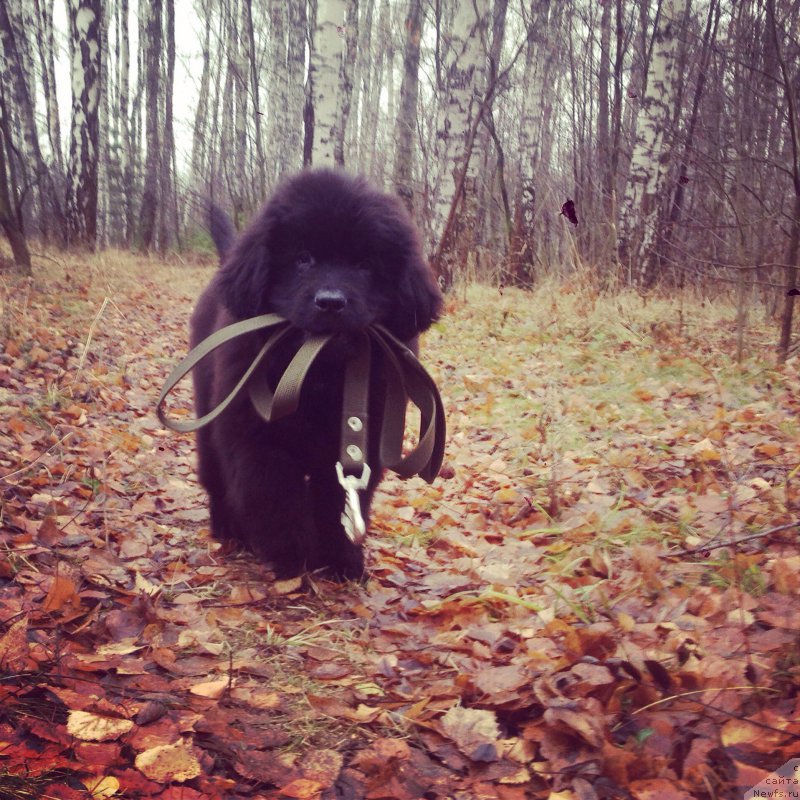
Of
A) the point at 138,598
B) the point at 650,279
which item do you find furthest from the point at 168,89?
the point at 138,598

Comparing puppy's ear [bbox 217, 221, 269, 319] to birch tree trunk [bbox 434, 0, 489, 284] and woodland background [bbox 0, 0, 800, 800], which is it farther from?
birch tree trunk [bbox 434, 0, 489, 284]

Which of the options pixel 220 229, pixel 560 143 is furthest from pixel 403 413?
pixel 560 143

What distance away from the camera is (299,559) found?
274 cm

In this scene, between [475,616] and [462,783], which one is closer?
[462,783]

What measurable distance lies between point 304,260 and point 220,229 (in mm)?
1095

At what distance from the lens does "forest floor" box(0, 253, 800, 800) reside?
1.52 m

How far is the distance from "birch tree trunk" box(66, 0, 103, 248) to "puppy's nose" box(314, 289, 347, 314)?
10.2 metres

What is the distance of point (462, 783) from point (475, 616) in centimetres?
85

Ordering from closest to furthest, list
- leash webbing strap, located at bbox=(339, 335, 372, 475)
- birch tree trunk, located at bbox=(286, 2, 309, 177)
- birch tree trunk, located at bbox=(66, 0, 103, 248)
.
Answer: leash webbing strap, located at bbox=(339, 335, 372, 475) → birch tree trunk, located at bbox=(66, 0, 103, 248) → birch tree trunk, located at bbox=(286, 2, 309, 177)

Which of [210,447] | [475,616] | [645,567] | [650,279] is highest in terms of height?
[650,279]

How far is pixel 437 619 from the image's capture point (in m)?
2.49

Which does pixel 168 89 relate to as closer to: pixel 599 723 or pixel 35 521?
pixel 35 521

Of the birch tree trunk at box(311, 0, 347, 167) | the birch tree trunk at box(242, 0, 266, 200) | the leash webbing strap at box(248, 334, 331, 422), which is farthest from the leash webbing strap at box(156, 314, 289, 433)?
the birch tree trunk at box(242, 0, 266, 200)

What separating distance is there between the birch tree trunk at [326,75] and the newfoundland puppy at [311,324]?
664 cm
